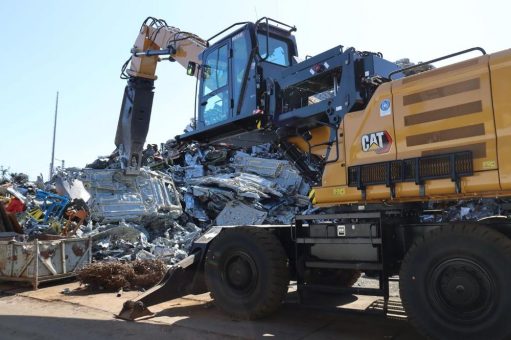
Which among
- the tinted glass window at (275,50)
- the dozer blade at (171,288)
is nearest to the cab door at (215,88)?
the tinted glass window at (275,50)

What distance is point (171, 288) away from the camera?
6766 millimetres

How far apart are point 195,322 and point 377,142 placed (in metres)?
3.25

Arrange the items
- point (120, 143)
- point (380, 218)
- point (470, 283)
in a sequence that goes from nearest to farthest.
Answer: point (470, 283)
point (380, 218)
point (120, 143)

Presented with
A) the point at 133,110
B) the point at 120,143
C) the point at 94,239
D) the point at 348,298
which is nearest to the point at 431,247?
the point at 348,298

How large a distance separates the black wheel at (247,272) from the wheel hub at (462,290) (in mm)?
1963

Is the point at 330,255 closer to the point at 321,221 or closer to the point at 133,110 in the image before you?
the point at 321,221

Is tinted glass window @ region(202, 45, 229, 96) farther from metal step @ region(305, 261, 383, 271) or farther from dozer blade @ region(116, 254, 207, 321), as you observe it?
metal step @ region(305, 261, 383, 271)

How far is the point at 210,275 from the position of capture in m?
6.54

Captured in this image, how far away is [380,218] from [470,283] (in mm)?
1185

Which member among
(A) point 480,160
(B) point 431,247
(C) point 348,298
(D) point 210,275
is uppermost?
(A) point 480,160

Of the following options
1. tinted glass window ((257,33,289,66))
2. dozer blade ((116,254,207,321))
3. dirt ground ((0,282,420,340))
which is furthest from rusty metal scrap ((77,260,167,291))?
tinted glass window ((257,33,289,66))

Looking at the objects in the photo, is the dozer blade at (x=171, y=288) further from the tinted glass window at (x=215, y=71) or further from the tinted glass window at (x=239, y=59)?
the tinted glass window at (x=215, y=71)

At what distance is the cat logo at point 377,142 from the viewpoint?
5.28 m

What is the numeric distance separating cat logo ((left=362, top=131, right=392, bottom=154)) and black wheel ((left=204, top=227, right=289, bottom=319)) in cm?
174
